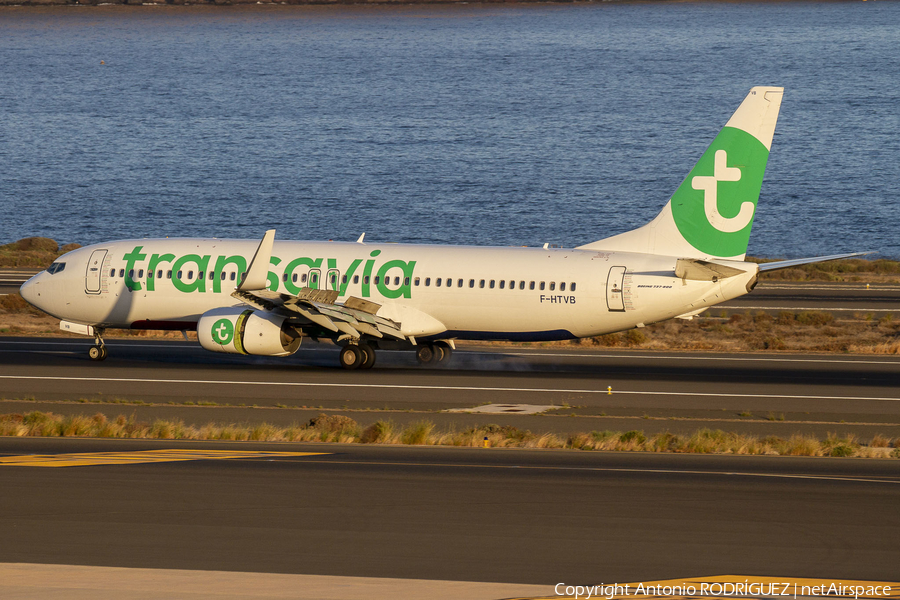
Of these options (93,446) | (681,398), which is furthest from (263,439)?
(681,398)

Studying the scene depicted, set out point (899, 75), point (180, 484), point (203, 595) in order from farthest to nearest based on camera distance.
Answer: point (899, 75) < point (180, 484) < point (203, 595)

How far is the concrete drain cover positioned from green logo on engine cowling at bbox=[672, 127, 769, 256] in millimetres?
7781

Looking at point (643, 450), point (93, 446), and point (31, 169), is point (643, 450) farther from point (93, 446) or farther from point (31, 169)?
point (31, 169)

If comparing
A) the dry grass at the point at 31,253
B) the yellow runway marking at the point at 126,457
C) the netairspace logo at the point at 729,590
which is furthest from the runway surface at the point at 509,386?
the dry grass at the point at 31,253

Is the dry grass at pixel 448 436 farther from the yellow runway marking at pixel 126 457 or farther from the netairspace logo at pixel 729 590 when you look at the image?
the netairspace logo at pixel 729 590

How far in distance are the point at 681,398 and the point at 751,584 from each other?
18907mm

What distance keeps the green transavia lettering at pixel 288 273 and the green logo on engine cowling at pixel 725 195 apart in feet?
28.3

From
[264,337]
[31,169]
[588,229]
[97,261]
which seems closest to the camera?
[264,337]

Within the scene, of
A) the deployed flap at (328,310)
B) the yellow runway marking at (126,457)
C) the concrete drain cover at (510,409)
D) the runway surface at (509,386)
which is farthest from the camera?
the deployed flap at (328,310)

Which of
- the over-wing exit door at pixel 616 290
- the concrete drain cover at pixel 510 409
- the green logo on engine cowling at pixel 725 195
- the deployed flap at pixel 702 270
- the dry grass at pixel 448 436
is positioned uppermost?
the green logo on engine cowling at pixel 725 195

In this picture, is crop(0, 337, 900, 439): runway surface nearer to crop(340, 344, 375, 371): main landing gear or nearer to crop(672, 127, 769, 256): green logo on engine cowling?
crop(340, 344, 375, 371): main landing gear

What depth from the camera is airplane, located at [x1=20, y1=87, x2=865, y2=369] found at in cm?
3388

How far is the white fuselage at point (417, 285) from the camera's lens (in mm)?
34469

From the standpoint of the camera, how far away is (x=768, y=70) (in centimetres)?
19950
